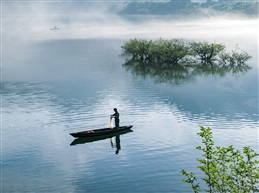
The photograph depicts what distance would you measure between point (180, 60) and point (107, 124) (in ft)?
218

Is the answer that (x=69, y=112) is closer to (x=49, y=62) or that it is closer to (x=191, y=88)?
(x=191, y=88)

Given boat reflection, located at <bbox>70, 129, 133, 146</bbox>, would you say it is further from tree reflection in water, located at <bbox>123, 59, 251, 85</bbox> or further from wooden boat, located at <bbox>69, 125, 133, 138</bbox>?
tree reflection in water, located at <bbox>123, 59, 251, 85</bbox>

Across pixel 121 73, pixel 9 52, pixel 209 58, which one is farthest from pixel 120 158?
pixel 9 52

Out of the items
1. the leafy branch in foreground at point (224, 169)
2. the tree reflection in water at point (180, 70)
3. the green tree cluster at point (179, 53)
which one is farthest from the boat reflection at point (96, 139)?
the green tree cluster at point (179, 53)

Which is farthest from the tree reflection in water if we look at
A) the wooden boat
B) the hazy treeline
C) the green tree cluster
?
the wooden boat

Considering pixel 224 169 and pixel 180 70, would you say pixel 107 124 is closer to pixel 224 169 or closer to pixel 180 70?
pixel 224 169

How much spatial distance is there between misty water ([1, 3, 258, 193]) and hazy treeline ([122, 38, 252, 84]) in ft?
20.5

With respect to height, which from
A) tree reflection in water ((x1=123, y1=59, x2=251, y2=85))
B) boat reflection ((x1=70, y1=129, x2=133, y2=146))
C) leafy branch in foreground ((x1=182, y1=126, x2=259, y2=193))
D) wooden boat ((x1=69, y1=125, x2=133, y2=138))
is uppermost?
leafy branch in foreground ((x1=182, y1=126, x2=259, y2=193))

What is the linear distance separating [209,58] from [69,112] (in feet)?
211

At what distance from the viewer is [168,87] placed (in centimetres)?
9062

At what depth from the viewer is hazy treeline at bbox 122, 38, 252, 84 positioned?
111438 millimetres

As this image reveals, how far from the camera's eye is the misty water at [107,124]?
42.0 metres

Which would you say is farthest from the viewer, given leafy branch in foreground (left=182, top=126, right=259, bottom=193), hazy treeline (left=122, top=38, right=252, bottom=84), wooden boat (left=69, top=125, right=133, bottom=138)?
hazy treeline (left=122, top=38, right=252, bottom=84)

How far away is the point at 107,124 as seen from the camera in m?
61.8
